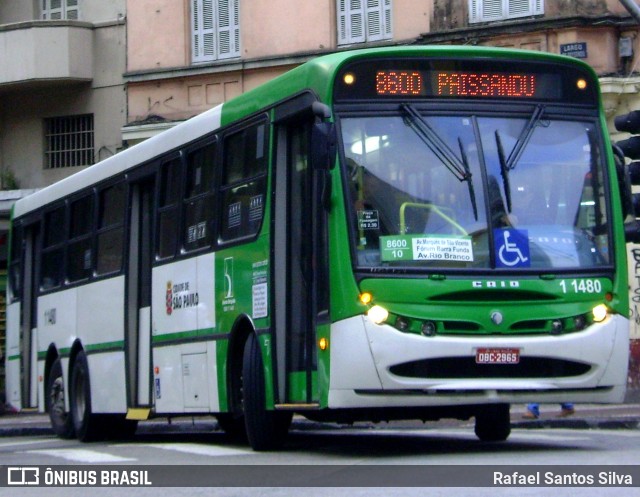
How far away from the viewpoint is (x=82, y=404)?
56.7ft

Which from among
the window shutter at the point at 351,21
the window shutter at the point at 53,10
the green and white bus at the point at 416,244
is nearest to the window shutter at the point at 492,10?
the window shutter at the point at 351,21

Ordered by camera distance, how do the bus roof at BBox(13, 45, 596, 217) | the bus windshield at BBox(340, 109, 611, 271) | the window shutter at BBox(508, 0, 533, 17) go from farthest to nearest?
the window shutter at BBox(508, 0, 533, 17) → the bus roof at BBox(13, 45, 596, 217) → the bus windshield at BBox(340, 109, 611, 271)

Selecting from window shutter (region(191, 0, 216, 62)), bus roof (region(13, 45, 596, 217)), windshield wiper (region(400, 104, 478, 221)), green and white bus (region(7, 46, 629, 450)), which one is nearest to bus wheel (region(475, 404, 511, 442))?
green and white bus (region(7, 46, 629, 450))

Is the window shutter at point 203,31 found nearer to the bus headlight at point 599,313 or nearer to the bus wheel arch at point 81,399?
the bus wheel arch at point 81,399

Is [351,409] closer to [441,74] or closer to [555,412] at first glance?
[441,74]

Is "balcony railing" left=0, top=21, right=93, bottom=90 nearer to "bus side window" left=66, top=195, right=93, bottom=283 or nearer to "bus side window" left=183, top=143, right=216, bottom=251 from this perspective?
"bus side window" left=66, top=195, right=93, bottom=283

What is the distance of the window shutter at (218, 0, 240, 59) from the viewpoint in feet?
84.7

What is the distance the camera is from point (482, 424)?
43.6ft

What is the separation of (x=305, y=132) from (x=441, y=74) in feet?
3.83

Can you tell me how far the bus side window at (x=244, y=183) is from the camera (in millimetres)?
12423

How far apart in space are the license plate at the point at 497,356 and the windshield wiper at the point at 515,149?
1.08m

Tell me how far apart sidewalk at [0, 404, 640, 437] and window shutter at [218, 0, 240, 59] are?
22.5ft

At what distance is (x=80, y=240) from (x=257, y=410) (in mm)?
5929

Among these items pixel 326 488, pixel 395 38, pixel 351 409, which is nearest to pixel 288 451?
pixel 351 409
